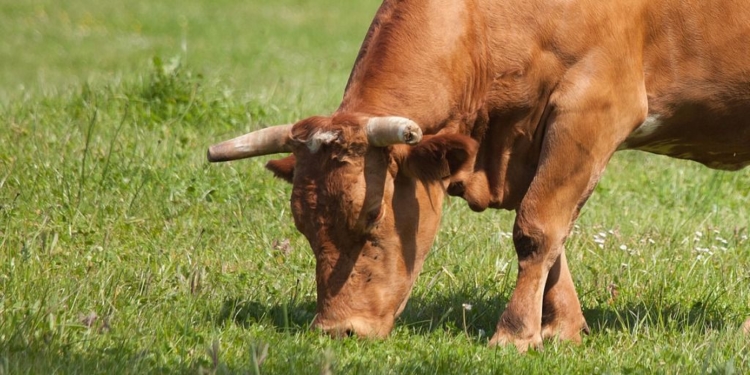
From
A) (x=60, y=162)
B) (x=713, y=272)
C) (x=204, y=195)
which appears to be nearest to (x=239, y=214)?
(x=204, y=195)

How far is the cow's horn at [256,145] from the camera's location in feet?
18.2

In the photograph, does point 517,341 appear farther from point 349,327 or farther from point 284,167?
point 284,167

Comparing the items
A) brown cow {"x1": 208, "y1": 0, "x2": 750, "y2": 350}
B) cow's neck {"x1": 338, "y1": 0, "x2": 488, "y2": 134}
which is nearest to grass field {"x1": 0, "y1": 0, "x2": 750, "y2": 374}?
brown cow {"x1": 208, "y1": 0, "x2": 750, "y2": 350}

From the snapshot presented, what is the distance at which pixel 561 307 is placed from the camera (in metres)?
6.20

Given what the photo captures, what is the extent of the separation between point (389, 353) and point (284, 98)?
6086mm

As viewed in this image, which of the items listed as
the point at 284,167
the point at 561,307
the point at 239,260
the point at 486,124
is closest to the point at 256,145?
the point at 284,167

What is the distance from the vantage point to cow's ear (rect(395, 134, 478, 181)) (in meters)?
5.39

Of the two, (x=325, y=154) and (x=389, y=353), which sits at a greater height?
(x=325, y=154)

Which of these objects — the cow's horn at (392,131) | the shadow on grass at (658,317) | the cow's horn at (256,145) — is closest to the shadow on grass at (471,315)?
the shadow on grass at (658,317)

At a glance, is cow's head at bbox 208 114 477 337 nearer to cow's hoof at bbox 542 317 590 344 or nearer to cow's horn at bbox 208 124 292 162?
cow's horn at bbox 208 124 292 162

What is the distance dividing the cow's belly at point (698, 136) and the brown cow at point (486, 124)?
0.06 meters

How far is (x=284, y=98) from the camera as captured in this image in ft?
36.2

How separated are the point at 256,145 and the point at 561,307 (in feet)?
6.09

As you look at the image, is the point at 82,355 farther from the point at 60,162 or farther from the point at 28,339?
the point at 60,162
